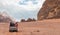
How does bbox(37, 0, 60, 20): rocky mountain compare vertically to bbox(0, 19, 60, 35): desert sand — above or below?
above

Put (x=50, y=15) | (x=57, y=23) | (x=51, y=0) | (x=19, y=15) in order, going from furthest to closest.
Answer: (x=19, y=15) → (x=51, y=0) → (x=50, y=15) → (x=57, y=23)

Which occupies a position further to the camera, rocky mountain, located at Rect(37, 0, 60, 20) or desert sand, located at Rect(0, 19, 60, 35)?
rocky mountain, located at Rect(37, 0, 60, 20)

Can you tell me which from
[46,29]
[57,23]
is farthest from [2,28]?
[57,23]

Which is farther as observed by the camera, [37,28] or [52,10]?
[52,10]

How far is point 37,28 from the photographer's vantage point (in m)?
3.70

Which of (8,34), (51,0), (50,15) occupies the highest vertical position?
(51,0)

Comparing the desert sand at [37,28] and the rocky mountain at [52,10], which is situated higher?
the rocky mountain at [52,10]

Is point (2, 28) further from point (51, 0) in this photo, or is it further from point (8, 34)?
point (51, 0)

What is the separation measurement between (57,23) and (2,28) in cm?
115

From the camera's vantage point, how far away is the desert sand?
3.63m

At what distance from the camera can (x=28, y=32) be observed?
12.0ft

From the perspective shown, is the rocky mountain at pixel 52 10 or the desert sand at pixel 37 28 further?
the rocky mountain at pixel 52 10

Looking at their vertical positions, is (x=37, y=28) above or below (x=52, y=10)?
below

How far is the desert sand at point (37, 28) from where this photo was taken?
3631 mm
